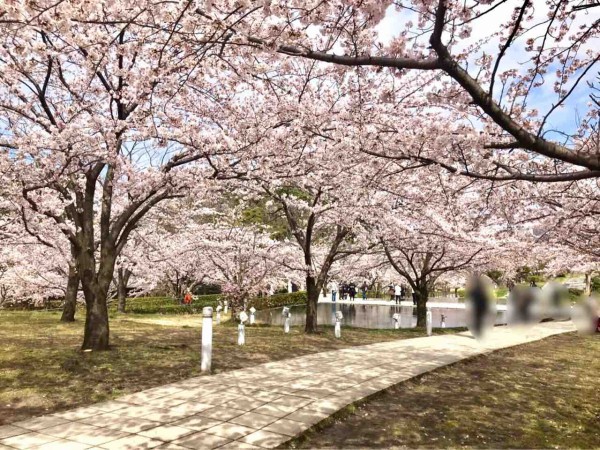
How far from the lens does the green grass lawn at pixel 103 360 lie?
20.3ft

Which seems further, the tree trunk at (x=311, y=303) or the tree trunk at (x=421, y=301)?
the tree trunk at (x=421, y=301)

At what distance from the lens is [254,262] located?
20.5m

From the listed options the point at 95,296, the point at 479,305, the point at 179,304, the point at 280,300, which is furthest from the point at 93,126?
the point at 280,300

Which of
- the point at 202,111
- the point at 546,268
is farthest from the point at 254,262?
the point at 546,268

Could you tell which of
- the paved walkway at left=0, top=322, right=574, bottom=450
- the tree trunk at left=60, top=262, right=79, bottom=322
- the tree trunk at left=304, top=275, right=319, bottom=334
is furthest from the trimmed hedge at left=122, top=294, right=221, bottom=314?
the paved walkway at left=0, top=322, right=574, bottom=450

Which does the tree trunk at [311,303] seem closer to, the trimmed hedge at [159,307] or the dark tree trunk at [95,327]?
the dark tree trunk at [95,327]

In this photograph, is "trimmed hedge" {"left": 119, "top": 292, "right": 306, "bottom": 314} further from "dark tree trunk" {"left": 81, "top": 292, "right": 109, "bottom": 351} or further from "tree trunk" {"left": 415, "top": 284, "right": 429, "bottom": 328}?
"dark tree trunk" {"left": 81, "top": 292, "right": 109, "bottom": 351}

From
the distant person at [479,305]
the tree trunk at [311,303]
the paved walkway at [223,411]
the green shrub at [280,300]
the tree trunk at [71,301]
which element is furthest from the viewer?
the green shrub at [280,300]

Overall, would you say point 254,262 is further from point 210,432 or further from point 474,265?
point 210,432

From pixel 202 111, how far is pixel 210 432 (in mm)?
7017

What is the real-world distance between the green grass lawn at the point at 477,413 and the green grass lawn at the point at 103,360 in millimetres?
3158

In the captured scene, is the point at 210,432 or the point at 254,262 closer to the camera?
the point at 210,432

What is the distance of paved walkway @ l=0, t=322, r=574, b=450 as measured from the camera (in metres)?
4.57

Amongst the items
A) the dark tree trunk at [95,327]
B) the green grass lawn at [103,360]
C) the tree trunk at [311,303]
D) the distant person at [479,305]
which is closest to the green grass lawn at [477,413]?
the distant person at [479,305]
